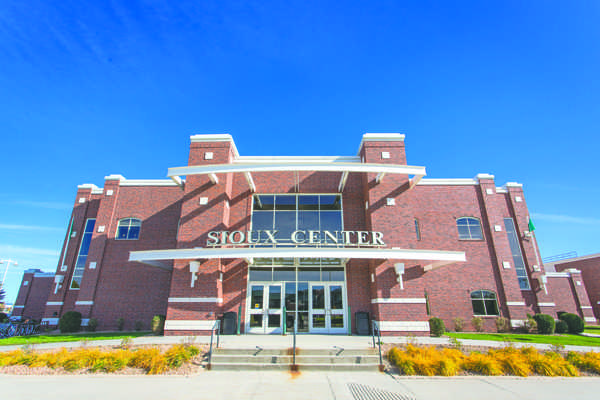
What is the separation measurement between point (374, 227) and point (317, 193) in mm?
3739

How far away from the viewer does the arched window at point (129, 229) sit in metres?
18.2

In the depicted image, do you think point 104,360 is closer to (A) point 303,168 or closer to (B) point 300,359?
(B) point 300,359

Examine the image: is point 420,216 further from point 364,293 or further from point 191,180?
point 191,180

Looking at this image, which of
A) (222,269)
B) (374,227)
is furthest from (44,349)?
(374,227)

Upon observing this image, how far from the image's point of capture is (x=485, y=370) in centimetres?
811

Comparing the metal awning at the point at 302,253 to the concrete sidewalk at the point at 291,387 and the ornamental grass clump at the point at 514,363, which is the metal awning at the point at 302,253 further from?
the concrete sidewalk at the point at 291,387

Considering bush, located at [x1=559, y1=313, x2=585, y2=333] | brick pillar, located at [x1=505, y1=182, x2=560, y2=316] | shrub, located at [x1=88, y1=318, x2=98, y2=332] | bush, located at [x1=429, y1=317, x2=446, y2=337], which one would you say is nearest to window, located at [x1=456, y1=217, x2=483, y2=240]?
brick pillar, located at [x1=505, y1=182, x2=560, y2=316]

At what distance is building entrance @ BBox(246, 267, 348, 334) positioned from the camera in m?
14.2

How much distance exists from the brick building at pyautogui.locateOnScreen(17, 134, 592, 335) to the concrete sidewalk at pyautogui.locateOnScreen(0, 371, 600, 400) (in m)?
5.15

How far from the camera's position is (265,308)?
14469mm

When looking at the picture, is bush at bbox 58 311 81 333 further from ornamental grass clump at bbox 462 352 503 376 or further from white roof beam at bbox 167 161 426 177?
ornamental grass clump at bbox 462 352 503 376

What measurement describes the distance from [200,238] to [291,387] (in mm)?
9251

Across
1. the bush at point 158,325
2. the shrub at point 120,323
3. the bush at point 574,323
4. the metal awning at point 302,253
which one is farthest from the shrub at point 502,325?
the shrub at point 120,323

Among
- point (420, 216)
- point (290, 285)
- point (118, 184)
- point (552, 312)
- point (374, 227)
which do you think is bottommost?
point (552, 312)
